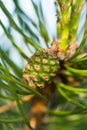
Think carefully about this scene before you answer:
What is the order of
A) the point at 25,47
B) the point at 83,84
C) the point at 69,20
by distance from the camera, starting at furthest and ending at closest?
1. the point at 83,84
2. the point at 25,47
3. the point at 69,20

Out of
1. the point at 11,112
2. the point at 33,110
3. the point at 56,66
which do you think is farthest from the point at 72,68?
the point at 11,112

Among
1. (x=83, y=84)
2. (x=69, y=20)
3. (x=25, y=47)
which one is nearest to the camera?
(x=69, y=20)

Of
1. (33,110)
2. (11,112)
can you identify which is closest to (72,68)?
(33,110)

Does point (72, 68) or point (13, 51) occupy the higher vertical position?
point (13, 51)

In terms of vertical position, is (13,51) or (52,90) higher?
(13,51)

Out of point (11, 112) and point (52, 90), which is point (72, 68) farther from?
point (11, 112)

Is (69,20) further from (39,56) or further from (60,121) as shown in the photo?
(60,121)

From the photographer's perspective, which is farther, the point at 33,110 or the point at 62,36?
the point at 33,110
